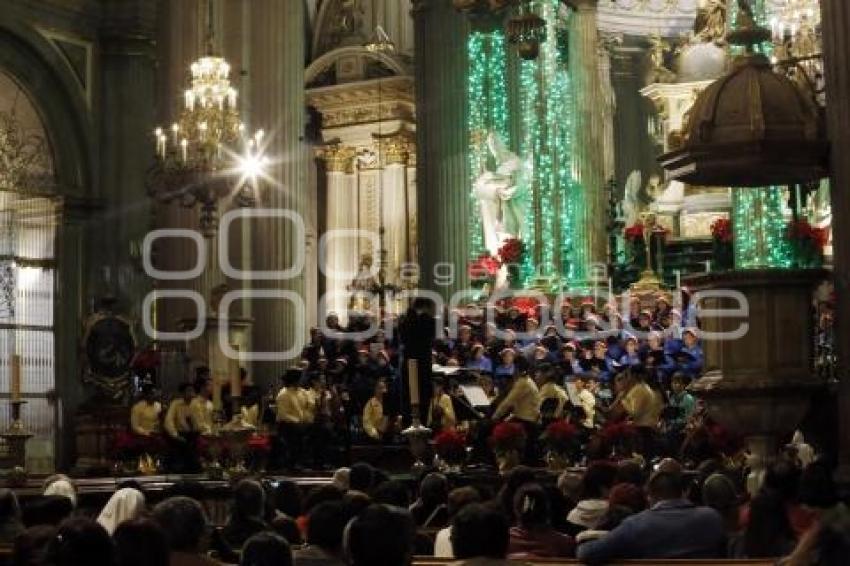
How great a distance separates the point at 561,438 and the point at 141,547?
9544 millimetres

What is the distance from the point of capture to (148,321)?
1046 inches

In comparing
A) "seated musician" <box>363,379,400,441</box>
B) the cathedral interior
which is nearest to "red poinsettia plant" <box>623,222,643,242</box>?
the cathedral interior

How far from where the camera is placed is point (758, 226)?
18.6m

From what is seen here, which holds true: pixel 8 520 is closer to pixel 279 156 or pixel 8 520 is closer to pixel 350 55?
pixel 279 156

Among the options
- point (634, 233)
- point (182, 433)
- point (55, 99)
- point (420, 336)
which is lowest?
point (182, 433)

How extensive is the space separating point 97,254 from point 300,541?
20.4 metres

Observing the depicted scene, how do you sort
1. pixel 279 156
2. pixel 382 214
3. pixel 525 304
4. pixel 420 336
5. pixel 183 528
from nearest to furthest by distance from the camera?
pixel 183 528, pixel 420 336, pixel 279 156, pixel 525 304, pixel 382 214

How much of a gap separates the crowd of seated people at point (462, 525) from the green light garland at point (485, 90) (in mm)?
16138

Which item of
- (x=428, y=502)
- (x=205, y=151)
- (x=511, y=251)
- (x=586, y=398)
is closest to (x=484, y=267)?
(x=511, y=251)

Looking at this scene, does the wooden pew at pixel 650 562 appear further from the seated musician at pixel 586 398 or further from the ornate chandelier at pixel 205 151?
the ornate chandelier at pixel 205 151

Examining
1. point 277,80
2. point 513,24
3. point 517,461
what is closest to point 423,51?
point 277,80

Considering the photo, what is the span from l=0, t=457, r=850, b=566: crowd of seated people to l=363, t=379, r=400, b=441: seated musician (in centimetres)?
853

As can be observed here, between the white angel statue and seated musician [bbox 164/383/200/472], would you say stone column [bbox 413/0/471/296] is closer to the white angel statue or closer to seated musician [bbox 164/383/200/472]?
the white angel statue

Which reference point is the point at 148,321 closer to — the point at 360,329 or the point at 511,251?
the point at 360,329
